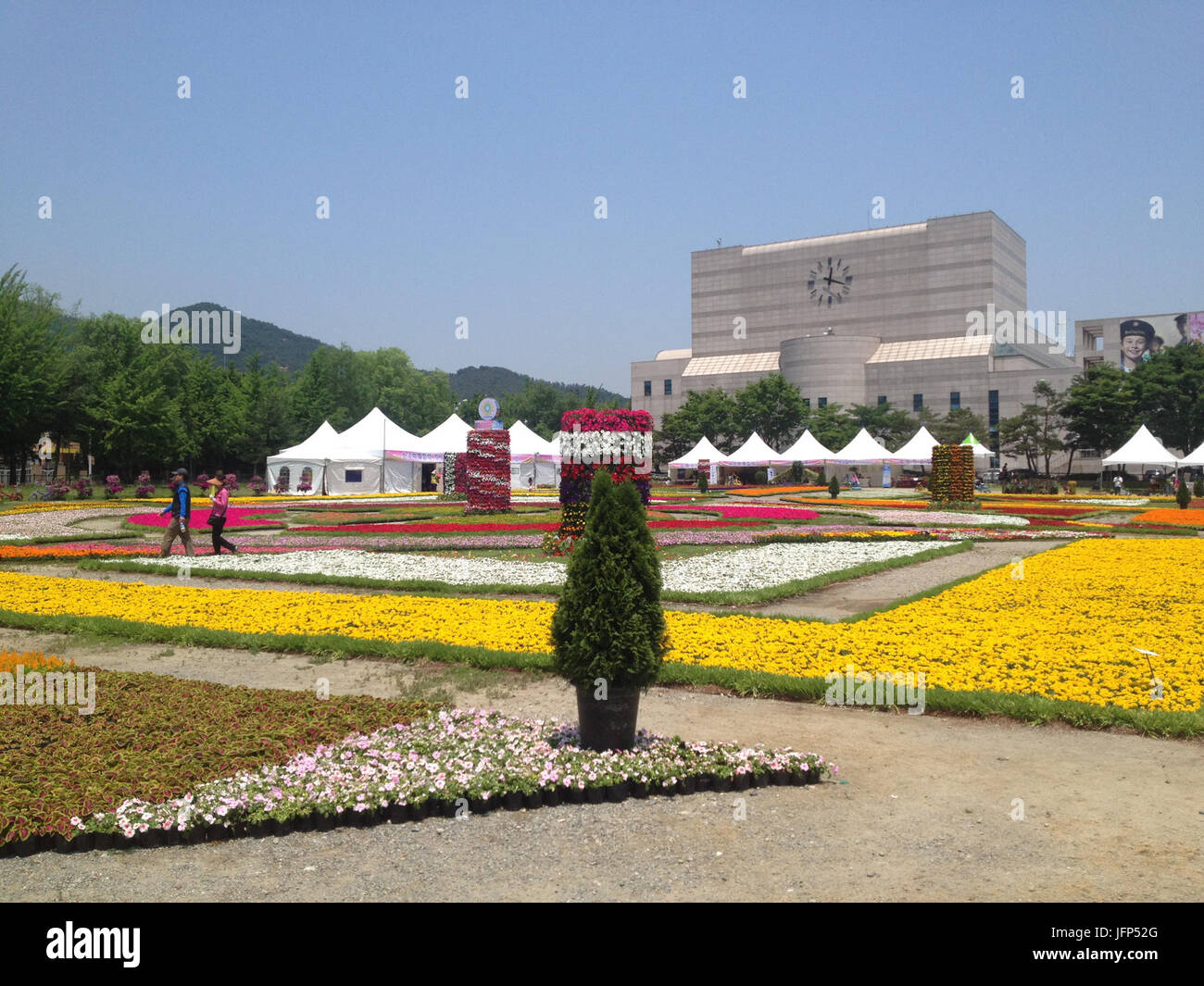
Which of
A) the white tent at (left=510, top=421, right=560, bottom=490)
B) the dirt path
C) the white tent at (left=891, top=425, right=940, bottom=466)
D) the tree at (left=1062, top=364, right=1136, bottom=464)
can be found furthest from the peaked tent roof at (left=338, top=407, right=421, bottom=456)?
the dirt path

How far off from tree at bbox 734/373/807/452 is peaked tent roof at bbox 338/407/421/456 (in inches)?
1750

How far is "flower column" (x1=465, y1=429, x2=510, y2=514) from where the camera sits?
119 feet

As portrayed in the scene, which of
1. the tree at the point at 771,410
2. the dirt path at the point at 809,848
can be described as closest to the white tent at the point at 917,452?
the tree at the point at 771,410

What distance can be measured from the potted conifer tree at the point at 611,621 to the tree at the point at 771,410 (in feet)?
301

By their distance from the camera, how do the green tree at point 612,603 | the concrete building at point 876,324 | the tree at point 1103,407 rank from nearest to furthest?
the green tree at point 612,603 < the tree at point 1103,407 < the concrete building at point 876,324

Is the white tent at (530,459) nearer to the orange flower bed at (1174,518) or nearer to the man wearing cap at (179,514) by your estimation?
the orange flower bed at (1174,518)

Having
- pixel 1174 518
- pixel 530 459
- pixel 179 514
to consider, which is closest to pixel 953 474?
pixel 1174 518

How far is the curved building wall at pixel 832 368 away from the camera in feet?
366

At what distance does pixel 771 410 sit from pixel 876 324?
36939mm

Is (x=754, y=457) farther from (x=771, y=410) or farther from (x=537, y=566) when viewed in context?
(x=537, y=566)

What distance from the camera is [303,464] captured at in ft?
208

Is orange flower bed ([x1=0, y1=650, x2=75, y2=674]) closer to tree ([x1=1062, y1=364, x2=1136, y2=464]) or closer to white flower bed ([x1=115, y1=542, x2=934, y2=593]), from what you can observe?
white flower bed ([x1=115, y1=542, x2=934, y2=593])
